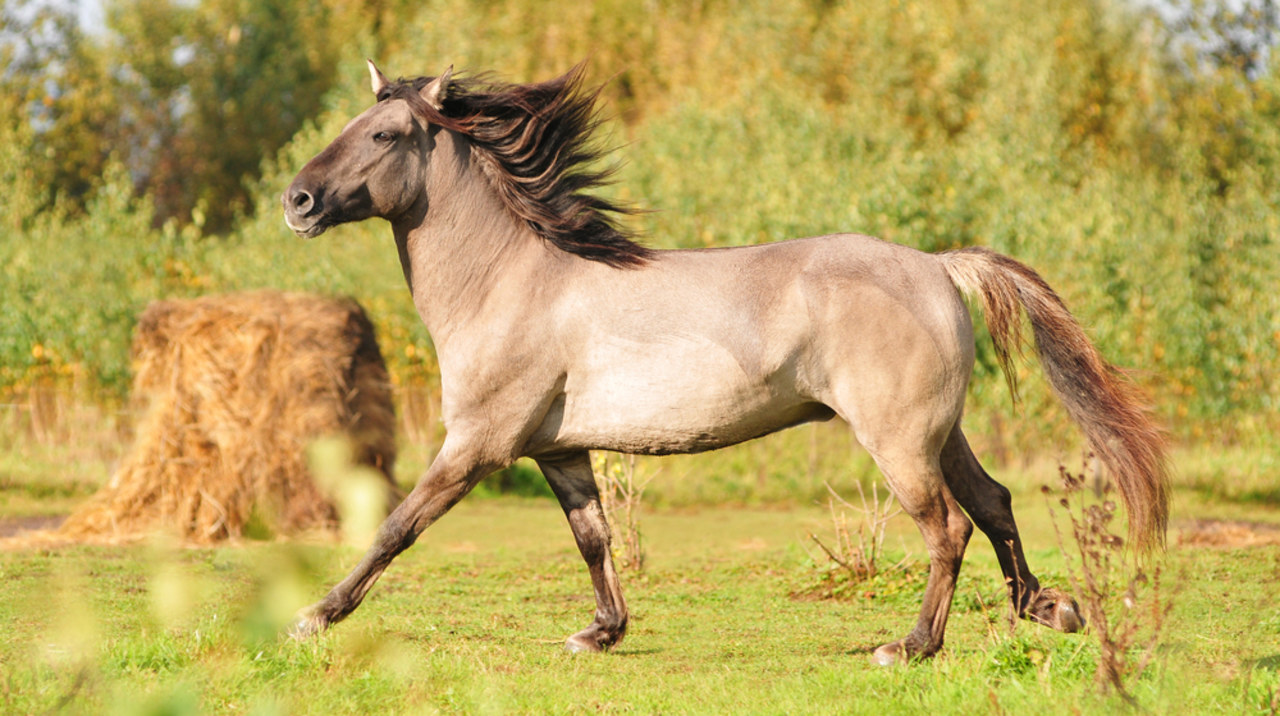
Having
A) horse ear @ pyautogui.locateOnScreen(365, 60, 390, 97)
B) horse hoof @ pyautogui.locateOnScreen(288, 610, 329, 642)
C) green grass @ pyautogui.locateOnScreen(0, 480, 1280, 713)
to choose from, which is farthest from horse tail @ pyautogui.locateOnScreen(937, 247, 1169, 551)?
horse hoof @ pyautogui.locateOnScreen(288, 610, 329, 642)

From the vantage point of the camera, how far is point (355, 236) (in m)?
21.2

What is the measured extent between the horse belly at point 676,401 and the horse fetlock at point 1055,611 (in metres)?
1.47

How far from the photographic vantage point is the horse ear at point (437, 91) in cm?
612

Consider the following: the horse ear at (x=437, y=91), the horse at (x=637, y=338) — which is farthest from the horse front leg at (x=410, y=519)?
the horse ear at (x=437, y=91)

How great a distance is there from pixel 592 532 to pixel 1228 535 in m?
7.73

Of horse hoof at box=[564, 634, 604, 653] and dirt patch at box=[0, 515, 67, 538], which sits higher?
horse hoof at box=[564, 634, 604, 653]

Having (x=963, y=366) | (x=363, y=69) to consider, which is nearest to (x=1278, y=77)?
(x=963, y=366)

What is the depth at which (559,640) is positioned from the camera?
655 cm

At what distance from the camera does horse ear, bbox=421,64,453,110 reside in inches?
241

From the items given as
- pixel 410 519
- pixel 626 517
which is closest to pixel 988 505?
pixel 410 519

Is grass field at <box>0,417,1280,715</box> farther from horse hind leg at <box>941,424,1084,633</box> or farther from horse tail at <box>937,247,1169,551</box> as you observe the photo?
horse tail at <box>937,247,1169,551</box>

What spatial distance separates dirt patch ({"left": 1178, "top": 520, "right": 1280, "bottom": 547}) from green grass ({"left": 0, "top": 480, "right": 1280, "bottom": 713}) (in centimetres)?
131

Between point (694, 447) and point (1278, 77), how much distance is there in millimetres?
13590

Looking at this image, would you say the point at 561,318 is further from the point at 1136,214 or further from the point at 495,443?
the point at 1136,214
